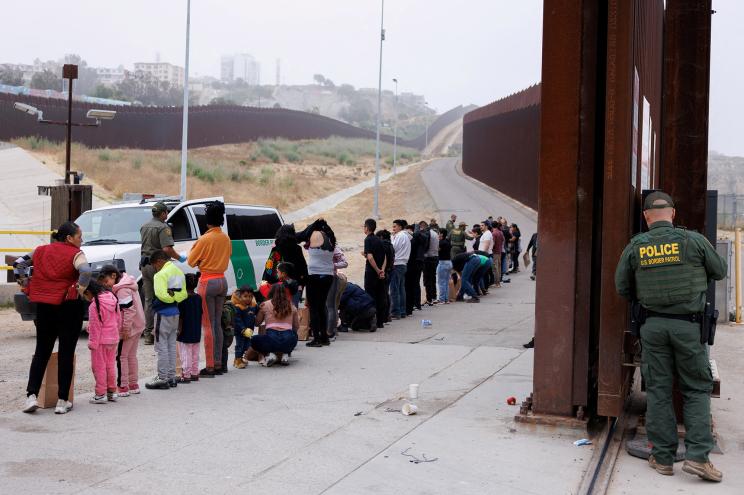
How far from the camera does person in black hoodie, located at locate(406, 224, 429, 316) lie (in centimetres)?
1788

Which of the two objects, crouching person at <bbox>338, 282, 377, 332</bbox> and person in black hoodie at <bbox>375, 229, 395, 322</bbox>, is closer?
crouching person at <bbox>338, 282, 377, 332</bbox>

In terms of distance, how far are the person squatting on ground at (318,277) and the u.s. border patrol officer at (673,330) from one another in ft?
21.2

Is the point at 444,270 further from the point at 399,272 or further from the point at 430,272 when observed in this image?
the point at 399,272

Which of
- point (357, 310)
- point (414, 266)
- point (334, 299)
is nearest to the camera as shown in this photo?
point (334, 299)

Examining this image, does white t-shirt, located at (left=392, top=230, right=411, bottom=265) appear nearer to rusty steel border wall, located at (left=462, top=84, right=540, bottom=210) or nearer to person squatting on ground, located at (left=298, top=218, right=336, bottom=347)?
person squatting on ground, located at (left=298, top=218, right=336, bottom=347)

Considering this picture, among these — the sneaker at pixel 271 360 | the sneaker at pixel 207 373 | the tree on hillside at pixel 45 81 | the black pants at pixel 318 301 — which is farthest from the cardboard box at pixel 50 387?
the tree on hillside at pixel 45 81

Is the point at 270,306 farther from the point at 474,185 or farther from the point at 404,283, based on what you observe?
the point at 474,185

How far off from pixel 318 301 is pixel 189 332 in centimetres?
316

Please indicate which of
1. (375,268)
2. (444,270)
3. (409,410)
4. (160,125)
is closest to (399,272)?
(375,268)

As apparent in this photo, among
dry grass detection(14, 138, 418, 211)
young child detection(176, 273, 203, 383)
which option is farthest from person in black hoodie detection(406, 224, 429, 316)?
dry grass detection(14, 138, 418, 211)

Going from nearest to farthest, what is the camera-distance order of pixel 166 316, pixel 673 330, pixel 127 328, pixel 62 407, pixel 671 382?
pixel 673 330 < pixel 671 382 < pixel 62 407 < pixel 127 328 < pixel 166 316

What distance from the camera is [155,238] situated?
43.5ft

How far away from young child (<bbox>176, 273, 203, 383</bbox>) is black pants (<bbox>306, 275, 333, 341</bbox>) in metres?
2.82

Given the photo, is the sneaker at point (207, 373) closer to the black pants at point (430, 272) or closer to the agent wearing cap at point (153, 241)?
the agent wearing cap at point (153, 241)
